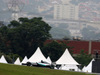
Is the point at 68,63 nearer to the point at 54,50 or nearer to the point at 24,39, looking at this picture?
the point at 54,50

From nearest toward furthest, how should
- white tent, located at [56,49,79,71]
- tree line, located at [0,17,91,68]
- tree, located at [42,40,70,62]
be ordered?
white tent, located at [56,49,79,71], tree, located at [42,40,70,62], tree line, located at [0,17,91,68]

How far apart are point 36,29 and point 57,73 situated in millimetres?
51322

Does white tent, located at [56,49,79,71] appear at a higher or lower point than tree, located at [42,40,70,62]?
higher

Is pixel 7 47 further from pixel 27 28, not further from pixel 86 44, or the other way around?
pixel 86 44

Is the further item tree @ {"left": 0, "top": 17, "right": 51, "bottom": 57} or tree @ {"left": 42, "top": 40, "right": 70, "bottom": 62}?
tree @ {"left": 0, "top": 17, "right": 51, "bottom": 57}

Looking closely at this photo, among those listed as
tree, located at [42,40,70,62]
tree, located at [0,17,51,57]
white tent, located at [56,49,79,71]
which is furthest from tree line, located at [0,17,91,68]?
white tent, located at [56,49,79,71]

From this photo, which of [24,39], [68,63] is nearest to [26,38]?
[24,39]

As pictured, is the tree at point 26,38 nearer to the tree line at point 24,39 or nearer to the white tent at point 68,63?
the tree line at point 24,39

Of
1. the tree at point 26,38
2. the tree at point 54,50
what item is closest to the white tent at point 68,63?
the tree at point 54,50

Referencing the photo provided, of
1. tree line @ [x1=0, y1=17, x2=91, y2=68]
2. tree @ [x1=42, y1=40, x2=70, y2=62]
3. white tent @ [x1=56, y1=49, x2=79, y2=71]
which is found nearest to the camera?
white tent @ [x1=56, y1=49, x2=79, y2=71]

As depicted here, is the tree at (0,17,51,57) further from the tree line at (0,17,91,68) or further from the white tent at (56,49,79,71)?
the white tent at (56,49,79,71)

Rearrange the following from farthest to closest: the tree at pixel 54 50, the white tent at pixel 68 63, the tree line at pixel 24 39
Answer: the tree line at pixel 24 39, the tree at pixel 54 50, the white tent at pixel 68 63

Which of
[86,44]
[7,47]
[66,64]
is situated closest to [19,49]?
[7,47]

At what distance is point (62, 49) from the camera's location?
74875 millimetres
